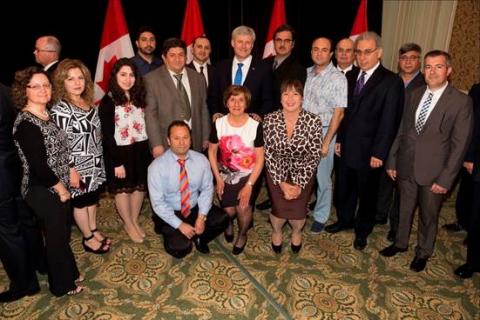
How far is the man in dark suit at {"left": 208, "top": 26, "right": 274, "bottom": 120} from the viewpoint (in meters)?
3.55

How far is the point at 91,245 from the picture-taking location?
10.8 feet

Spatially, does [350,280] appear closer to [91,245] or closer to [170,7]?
[91,245]

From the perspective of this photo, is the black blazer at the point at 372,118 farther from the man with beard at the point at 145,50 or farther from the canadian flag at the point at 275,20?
the canadian flag at the point at 275,20

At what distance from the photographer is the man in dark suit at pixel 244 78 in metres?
3.55

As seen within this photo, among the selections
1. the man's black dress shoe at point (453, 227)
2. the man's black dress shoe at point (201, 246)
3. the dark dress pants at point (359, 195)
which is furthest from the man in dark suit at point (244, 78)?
the man's black dress shoe at point (453, 227)

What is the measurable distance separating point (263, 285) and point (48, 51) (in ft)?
9.06

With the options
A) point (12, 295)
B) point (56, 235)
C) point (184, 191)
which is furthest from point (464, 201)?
point (12, 295)

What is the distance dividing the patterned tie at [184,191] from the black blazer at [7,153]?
1124 millimetres

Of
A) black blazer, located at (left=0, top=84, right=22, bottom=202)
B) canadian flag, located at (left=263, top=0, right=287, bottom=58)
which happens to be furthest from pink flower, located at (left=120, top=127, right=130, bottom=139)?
canadian flag, located at (left=263, top=0, right=287, bottom=58)

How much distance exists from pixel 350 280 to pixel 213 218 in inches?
47.2

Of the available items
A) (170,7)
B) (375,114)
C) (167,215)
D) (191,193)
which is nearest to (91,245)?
(167,215)

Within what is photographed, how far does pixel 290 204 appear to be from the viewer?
314 centimetres

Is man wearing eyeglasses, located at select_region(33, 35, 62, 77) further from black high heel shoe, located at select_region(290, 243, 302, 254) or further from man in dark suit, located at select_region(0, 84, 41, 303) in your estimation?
black high heel shoe, located at select_region(290, 243, 302, 254)

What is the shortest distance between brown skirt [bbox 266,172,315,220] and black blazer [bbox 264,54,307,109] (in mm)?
994
